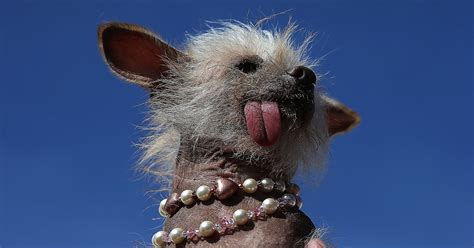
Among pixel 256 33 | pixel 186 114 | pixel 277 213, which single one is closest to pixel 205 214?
pixel 277 213

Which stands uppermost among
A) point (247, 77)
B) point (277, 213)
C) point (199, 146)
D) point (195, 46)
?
point (195, 46)

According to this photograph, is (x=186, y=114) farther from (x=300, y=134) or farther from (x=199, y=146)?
(x=300, y=134)

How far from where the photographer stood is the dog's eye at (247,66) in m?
2.29

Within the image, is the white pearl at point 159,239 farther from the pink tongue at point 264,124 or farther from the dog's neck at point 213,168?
the pink tongue at point 264,124

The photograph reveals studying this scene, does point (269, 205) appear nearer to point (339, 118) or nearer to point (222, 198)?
point (222, 198)

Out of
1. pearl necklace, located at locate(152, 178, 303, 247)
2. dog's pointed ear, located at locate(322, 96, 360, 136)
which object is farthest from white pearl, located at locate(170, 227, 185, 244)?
dog's pointed ear, located at locate(322, 96, 360, 136)

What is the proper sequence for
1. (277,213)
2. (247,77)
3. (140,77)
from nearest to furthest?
(277,213), (247,77), (140,77)

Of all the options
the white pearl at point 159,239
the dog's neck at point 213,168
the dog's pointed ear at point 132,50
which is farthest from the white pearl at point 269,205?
the dog's pointed ear at point 132,50

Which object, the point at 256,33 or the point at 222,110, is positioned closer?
the point at 222,110

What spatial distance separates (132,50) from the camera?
94.5 inches

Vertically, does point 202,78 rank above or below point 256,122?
above

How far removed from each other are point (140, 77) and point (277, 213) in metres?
0.75

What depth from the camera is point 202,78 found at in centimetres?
232

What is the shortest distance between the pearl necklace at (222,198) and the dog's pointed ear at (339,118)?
1.79ft
